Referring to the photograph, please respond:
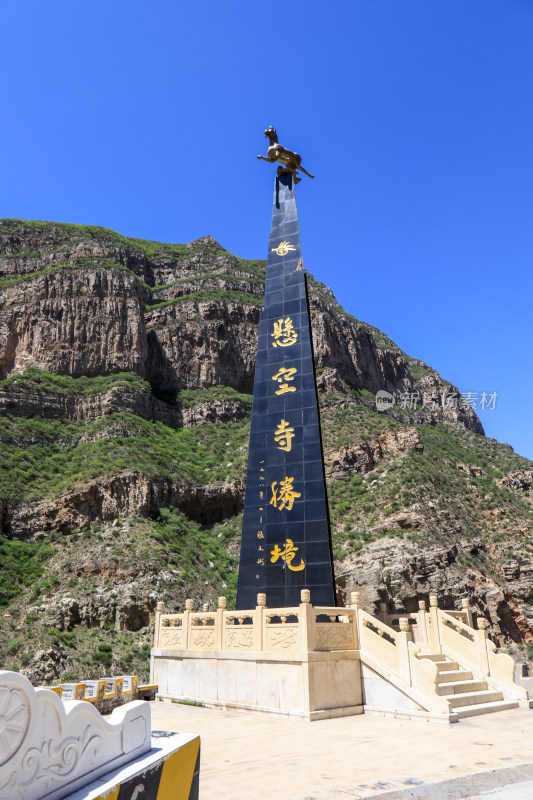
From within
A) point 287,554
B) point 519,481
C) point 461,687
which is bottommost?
point 461,687

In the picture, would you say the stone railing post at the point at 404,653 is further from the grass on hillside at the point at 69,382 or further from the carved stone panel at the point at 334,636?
the grass on hillside at the point at 69,382

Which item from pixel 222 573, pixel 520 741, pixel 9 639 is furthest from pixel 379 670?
pixel 222 573

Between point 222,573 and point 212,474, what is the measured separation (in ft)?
34.0

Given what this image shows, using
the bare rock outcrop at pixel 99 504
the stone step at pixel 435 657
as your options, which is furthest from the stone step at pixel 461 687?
the bare rock outcrop at pixel 99 504

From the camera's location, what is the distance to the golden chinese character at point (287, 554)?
38.4ft

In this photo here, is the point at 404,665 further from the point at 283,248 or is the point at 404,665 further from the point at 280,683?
the point at 283,248

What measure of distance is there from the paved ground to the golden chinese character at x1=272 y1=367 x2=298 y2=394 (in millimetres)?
7067

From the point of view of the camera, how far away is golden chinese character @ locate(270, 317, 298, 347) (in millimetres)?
14032

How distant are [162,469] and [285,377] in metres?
26.1

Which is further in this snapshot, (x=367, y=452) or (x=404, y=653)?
(x=367, y=452)

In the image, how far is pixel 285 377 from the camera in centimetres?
1372

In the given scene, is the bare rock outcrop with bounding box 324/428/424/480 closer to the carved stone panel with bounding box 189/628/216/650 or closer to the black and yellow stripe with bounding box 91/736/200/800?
the carved stone panel with bounding box 189/628/216/650

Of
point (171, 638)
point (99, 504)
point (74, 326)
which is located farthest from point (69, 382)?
point (171, 638)

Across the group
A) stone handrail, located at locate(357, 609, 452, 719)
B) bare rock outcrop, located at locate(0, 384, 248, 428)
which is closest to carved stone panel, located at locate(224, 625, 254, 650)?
stone handrail, located at locate(357, 609, 452, 719)
